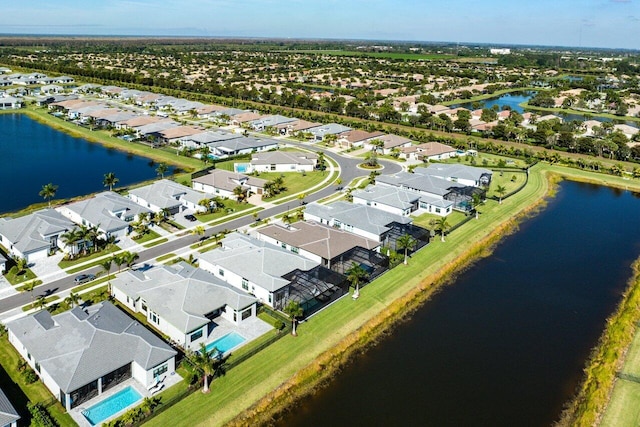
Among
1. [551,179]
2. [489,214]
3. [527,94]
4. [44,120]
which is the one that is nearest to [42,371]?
[489,214]

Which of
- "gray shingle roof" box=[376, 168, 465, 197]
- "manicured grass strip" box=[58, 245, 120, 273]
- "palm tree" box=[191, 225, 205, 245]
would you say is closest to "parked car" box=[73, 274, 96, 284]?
"manicured grass strip" box=[58, 245, 120, 273]

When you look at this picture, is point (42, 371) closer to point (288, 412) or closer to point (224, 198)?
point (288, 412)

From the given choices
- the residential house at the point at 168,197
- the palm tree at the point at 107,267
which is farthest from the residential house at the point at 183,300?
the residential house at the point at 168,197

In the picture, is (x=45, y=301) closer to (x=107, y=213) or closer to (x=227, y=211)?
(x=107, y=213)

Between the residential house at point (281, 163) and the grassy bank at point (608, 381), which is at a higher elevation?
the residential house at point (281, 163)

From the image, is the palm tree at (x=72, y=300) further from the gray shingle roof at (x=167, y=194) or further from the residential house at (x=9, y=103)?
the residential house at (x=9, y=103)

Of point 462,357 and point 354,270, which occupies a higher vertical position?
point 354,270

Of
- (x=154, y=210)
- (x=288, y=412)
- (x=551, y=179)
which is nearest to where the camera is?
(x=288, y=412)
